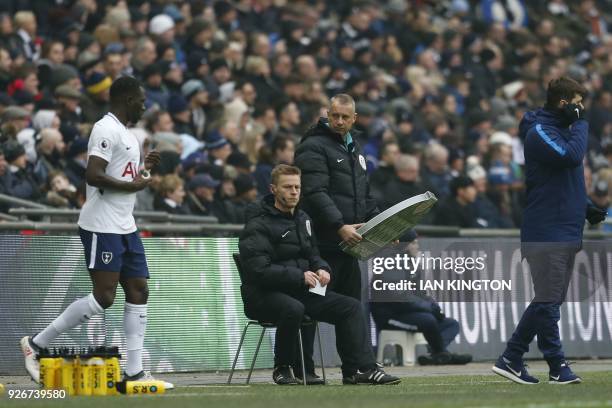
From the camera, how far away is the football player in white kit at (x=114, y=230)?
11.7 metres

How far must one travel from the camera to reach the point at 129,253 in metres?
11.9

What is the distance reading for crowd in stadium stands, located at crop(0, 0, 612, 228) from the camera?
18.2m

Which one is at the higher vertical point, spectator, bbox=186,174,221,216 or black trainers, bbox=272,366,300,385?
spectator, bbox=186,174,221,216

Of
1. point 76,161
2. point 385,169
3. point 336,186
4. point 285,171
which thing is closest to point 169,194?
point 76,161

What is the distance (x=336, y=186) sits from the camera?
13.1 metres

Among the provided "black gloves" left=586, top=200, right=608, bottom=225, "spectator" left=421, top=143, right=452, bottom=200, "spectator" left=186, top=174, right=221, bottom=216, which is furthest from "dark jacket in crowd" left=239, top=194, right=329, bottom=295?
"spectator" left=421, top=143, right=452, bottom=200

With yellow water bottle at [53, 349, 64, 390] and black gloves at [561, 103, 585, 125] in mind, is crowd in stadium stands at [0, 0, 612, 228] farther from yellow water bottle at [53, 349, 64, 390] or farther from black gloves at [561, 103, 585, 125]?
yellow water bottle at [53, 349, 64, 390]

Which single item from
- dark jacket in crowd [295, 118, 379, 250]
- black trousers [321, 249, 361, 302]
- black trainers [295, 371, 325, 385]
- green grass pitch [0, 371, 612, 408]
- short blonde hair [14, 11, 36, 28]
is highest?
short blonde hair [14, 11, 36, 28]

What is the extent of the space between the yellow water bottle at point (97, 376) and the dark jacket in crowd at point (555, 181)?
362cm

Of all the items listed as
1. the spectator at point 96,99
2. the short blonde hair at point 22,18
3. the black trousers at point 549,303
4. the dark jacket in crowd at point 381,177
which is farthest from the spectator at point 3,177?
the black trousers at point 549,303

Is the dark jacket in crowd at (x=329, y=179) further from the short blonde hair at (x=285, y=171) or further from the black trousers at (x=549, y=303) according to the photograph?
the black trousers at (x=549, y=303)

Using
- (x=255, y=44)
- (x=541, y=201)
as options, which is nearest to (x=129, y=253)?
(x=541, y=201)

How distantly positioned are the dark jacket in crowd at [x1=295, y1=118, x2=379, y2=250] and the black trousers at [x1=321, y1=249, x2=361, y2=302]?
0.10 m

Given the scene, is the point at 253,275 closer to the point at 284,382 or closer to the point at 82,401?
the point at 284,382
